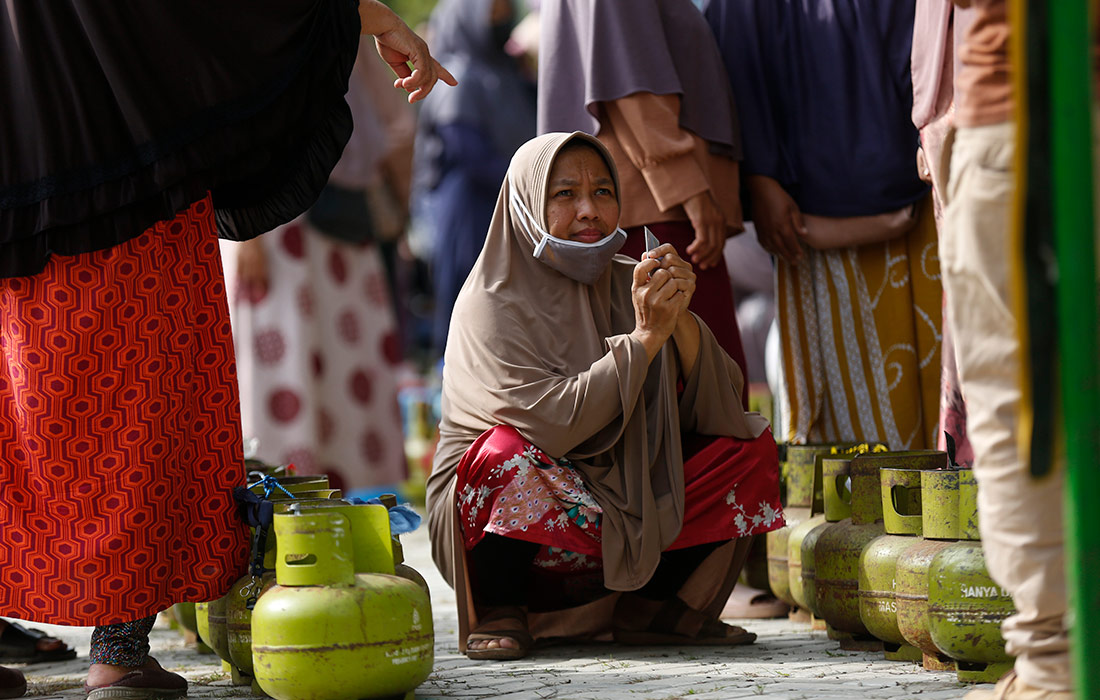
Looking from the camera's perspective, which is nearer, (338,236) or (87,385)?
(87,385)

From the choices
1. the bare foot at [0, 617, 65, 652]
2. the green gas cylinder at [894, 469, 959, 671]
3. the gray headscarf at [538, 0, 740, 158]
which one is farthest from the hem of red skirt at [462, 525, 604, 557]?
the gray headscarf at [538, 0, 740, 158]

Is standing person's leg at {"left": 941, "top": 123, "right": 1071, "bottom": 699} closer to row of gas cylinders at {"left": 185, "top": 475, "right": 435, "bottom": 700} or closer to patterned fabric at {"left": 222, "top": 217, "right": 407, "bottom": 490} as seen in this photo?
row of gas cylinders at {"left": 185, "top": 475, "right": 435, "bottom": 700}

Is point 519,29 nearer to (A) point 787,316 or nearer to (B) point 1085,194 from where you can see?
(A) point 787,316

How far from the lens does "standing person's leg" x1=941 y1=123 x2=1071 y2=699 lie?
82.7 inches

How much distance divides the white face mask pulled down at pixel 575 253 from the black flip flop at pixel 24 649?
171 cm

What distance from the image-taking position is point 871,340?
14.6ft

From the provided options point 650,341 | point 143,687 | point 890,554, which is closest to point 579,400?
point 650,341

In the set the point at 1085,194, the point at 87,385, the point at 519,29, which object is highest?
the point at 519,29

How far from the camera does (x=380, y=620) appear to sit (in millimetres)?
2656

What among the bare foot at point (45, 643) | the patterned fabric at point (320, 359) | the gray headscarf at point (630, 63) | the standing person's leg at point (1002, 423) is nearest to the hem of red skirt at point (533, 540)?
the bare foot at point (45, 643)

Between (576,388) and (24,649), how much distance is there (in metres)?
1.69

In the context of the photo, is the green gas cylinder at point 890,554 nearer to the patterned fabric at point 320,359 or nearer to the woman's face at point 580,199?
the woman's face at point 580,199

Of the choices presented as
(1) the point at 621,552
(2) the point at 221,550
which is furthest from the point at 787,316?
(2) the point at 221,550

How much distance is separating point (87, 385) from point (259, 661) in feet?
2.30
